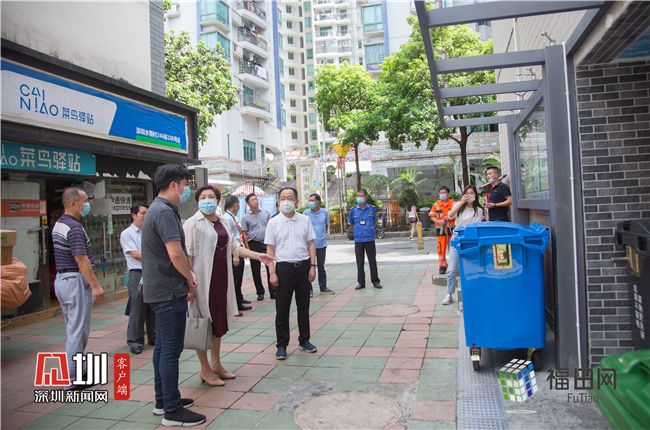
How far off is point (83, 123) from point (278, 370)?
17.8ft

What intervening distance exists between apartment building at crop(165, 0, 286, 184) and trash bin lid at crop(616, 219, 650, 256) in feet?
88.2

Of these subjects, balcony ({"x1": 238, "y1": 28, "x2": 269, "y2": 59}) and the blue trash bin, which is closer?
the blue trash bin

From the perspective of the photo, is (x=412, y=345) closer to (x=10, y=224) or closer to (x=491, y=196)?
(x=491, y=196)

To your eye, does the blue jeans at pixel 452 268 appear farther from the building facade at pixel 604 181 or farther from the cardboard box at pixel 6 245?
the cardboard box at pixel 6 245

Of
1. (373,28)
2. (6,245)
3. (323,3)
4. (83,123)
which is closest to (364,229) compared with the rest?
(83,123)

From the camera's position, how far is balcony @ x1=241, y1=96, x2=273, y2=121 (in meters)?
36.7

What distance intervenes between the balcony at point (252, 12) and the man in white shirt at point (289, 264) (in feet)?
120

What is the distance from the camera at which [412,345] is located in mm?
4988

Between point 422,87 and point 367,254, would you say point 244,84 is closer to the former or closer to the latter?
point 422,87

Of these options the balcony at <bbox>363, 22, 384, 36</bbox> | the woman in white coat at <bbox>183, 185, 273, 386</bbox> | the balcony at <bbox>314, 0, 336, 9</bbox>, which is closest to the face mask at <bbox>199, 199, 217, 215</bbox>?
the woman in white coat at <bbox>183, 185, 273, 386</bbox>

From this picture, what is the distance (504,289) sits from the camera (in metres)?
3.89

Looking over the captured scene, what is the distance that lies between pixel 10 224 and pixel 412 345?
6220mm

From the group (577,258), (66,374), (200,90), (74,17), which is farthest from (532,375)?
(200,90)

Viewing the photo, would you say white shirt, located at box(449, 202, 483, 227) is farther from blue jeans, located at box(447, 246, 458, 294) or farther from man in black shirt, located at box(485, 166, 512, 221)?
blue jeans, located at box(447, 246, 458, 294)
